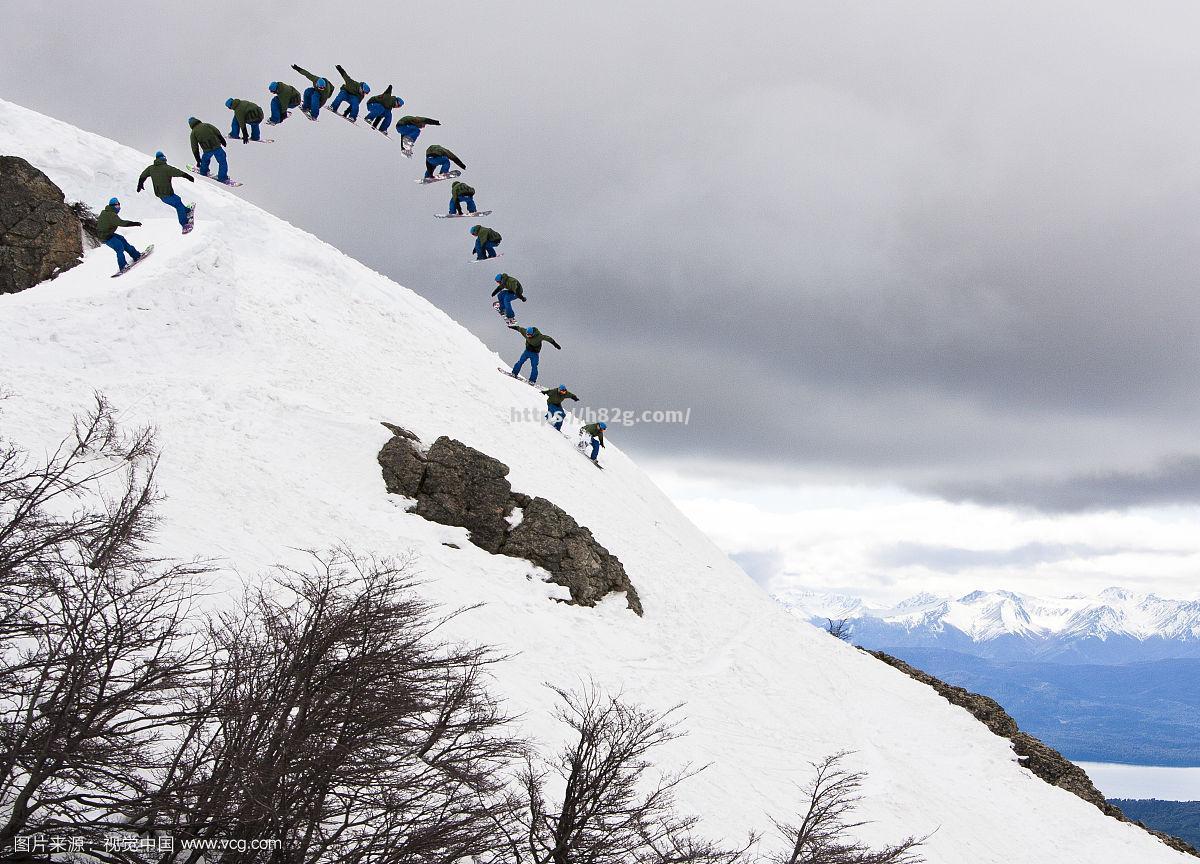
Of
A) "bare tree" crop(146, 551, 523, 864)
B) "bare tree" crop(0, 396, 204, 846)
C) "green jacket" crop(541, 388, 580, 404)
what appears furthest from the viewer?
"green jacket" crop(541, 388, 580, 404)

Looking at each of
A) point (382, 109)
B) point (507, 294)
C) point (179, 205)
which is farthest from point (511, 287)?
point (179, 205)

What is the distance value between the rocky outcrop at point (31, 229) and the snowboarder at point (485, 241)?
1594cm

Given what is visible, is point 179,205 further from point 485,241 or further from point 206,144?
point 485,241

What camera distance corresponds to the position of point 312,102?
28.0 metres

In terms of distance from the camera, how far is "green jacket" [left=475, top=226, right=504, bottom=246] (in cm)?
3256

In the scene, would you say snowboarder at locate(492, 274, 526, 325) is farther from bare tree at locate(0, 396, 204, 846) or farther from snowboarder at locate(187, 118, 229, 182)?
bare tree at locate(0, 396, 204, 846)

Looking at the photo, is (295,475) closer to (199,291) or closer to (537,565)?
(537,565)

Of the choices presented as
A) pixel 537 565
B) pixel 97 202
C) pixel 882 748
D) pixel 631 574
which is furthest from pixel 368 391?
pixel 882 748

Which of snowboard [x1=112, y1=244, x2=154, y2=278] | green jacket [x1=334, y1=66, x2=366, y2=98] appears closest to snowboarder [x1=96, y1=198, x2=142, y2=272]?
snowboard [x1=112, y1=244, x2=154, y2=278]

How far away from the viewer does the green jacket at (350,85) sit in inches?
1095

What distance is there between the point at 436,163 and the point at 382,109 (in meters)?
2.91

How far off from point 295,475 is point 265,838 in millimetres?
17739

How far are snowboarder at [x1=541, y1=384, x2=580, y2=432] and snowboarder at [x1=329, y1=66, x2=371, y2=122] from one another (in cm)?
1602

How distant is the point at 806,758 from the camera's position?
2630 cm
